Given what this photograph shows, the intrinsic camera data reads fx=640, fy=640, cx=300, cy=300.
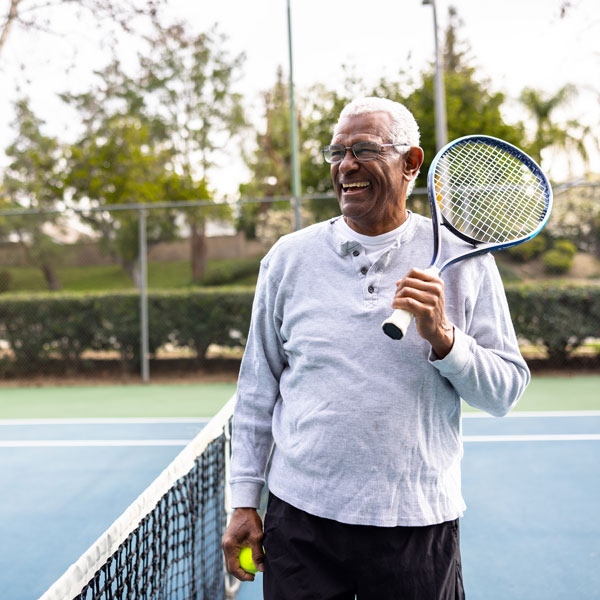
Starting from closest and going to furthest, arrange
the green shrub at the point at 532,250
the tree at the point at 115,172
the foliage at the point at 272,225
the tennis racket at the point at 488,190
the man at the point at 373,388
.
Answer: the man at the point at 373,388 < the tennis racket at the point at 488,190 < the green shrub at the point at 532,250 < the foliage at the point at 272,225 < the tree at the point at 115,172

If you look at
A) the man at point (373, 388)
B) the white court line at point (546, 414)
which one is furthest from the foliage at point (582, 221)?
the man at point (373, 388)

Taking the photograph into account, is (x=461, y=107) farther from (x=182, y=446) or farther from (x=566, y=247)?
(x=182, y=446)

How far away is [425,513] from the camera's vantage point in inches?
53.5

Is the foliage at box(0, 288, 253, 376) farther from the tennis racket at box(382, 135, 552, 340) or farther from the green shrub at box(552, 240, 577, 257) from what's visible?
the tennis racket at box(382, 135, 552, 340)

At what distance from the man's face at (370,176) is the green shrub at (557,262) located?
24.6 feet

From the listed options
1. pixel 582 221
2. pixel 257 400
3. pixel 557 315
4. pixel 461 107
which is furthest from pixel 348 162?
pixel 461 107

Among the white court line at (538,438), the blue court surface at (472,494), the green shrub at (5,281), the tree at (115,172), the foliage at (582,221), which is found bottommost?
the blue court surface at (472,494)

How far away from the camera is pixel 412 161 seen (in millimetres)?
1528

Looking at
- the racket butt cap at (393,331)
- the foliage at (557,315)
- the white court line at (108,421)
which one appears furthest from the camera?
the foliage at (557,315)

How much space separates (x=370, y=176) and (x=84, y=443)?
487 centimetres

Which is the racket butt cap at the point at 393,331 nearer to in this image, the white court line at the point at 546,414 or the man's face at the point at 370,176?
the man's face at the point at 370,176

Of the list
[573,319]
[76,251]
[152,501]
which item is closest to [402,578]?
[152,501]

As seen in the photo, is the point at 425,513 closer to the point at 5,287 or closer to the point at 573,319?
the point at 573,319

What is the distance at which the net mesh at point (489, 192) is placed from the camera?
1809 millimetres
